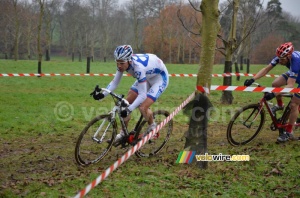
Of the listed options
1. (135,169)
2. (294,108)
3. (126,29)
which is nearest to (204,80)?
(135,169)

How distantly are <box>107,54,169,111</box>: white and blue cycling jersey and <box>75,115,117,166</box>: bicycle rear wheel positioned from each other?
572 mm

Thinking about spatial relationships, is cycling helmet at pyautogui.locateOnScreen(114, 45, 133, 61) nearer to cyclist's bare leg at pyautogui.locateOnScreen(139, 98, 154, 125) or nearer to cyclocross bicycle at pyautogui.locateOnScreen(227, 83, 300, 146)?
cyclist's bare leg at pyautogui.locateOnScreen(139, 98, 154, 125)

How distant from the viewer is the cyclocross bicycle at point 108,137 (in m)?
5.54

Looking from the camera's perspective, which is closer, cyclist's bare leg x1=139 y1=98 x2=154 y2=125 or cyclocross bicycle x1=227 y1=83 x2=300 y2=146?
cyclist's bare leg x1=139 y1=98 x2=154 y2=125

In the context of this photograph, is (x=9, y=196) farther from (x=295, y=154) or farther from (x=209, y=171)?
(x=295, y=154)

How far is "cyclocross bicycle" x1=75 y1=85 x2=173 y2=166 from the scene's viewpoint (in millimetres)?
5543

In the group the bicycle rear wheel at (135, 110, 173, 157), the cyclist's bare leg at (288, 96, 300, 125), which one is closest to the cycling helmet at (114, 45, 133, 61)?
the bicycle rear wheel at (135, 110, 173, 157)

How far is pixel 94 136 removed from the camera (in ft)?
18.6

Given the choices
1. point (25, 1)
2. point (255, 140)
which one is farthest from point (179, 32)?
point (255, 140)

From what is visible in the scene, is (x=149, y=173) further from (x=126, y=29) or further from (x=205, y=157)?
(x=126, y=29)

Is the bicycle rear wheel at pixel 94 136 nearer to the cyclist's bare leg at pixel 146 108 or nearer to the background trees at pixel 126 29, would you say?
the cyclist's bare leg at pixel 146 108

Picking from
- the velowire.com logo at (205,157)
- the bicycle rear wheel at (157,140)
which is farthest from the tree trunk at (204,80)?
the bicycle rear wheel at (157,140)

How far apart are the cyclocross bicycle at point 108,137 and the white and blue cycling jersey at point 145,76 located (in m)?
0.36

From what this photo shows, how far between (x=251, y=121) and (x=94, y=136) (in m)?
3.80
